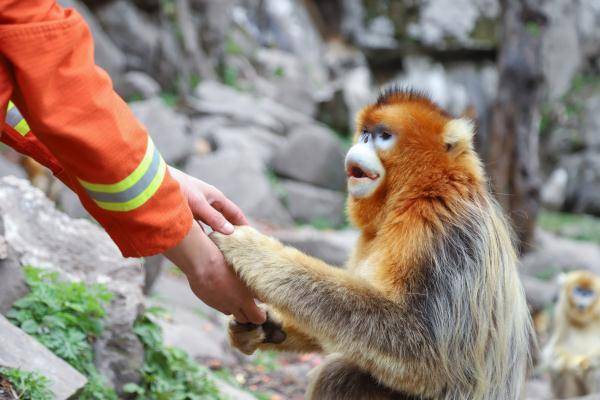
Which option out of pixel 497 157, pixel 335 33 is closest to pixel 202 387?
pixel 497 157

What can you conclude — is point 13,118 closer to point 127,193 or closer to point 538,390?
point 127,193

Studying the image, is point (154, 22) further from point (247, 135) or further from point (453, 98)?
point (453, 98)

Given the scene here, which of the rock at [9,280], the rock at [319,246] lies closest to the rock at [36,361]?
the rock at [9,280]

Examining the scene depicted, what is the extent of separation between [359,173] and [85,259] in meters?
1.50

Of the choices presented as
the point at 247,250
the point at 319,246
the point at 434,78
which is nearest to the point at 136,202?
the point at 247,250

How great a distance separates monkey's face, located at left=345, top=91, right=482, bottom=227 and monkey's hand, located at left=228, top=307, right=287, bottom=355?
0.55m

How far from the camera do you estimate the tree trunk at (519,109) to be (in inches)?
390

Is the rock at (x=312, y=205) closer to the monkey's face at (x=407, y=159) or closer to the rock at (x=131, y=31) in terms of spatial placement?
the rock at (x=131, y=31)

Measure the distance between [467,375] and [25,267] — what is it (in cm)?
193

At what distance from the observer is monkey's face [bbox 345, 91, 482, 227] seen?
2.56m

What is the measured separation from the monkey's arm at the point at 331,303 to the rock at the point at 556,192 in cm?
1451

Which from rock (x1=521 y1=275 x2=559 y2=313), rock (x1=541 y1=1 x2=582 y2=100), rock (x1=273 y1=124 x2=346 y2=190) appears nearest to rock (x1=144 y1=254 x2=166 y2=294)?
rock (x1=521 y1=275 x2=559 y2=313)

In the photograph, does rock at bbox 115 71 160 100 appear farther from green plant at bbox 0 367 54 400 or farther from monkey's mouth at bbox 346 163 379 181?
green plant at bbox 0 367 54 400

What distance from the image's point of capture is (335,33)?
65.7 ft
